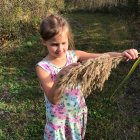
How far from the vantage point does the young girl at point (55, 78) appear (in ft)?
7.75

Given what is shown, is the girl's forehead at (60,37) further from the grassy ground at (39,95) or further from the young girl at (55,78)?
the grassy ground at (39,95)

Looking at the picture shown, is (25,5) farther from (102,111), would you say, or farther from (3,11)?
(102,111)

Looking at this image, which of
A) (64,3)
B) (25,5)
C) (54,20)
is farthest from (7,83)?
(64,3)

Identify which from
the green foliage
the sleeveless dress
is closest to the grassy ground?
the green foliage

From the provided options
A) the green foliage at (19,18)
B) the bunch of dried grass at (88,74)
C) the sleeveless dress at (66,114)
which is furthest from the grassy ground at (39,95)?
the bunch of dried grass at (88,74)

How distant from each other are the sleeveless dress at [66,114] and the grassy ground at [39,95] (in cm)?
120

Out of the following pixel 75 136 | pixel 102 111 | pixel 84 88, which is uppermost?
pixel 84 88

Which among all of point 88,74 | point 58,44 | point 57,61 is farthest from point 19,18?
point 88,74

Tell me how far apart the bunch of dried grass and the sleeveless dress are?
315 millimetres

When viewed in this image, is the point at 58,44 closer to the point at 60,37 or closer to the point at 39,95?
the point at 60,37

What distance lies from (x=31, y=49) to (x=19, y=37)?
49cm

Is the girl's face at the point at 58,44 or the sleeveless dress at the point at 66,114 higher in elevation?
the girl's face at the point at 58,44

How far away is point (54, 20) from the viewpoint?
245 centimetres

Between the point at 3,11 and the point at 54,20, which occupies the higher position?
the point at 54,20
